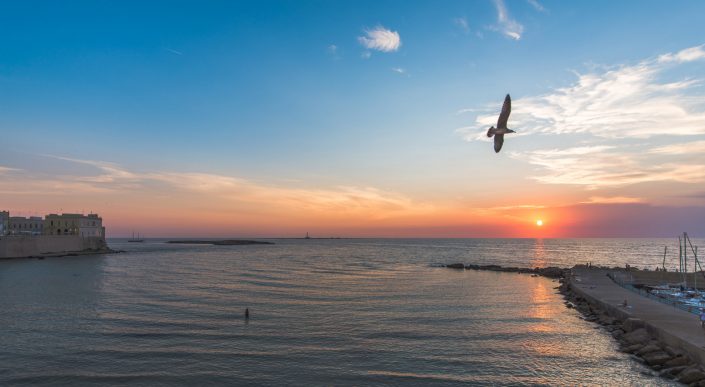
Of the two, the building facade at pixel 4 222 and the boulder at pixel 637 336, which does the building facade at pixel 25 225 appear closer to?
the building facade at pixel 4 222

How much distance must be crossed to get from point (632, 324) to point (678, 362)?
6.38 meters

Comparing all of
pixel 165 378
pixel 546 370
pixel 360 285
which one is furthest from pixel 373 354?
pixel 360 285

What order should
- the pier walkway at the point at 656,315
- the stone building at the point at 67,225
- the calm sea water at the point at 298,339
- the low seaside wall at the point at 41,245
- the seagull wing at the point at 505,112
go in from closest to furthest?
the seagull wing at the point at 505,112 → the calm sea water at the point at 298,339 → the pier walkway at the point at 656,315 → the low seaside wall at the point at 41,245 → the stone building at the point at 67,225

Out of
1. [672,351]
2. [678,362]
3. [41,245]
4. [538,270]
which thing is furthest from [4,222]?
[678,362]

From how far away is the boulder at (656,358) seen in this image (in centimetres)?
1956

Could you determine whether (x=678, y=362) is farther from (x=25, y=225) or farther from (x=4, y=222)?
(x=25, y=225)

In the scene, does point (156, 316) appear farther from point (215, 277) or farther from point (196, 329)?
point (215, 277)

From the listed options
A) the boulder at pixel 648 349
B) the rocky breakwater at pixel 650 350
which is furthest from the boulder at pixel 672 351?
the boulder at pixel 648 349

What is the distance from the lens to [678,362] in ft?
61.8

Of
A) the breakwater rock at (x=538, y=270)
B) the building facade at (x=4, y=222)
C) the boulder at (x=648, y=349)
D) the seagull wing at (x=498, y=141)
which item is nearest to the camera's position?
the seagull wing at (x=498, y=141)

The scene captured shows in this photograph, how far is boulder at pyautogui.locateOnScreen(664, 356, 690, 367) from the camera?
18.6 m

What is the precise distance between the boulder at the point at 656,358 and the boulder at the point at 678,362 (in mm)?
311

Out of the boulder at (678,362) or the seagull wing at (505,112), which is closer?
the seagull wing at (505,112)

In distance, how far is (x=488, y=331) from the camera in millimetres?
27000
